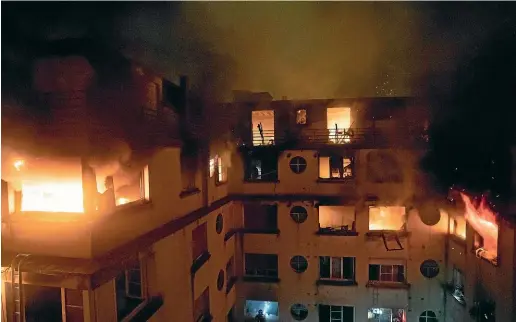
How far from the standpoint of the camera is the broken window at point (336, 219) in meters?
18.8

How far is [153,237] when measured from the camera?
9773 mm

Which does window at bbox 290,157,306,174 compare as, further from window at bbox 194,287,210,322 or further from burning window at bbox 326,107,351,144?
window at bbox 194,287,210,322

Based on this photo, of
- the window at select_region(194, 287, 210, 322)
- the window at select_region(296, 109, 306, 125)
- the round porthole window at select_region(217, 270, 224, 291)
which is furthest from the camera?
the window at select_region(296, 109, 306, 125)

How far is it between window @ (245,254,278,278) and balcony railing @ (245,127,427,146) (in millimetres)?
6697

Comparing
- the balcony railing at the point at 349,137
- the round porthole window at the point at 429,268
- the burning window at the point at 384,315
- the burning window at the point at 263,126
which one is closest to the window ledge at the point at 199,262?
the balcony railing at the point at 349,137

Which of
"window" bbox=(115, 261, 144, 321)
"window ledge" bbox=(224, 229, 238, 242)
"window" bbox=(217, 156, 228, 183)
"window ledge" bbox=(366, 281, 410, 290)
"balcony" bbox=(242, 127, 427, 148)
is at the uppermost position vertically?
"balcony" bbox=(242, 127, 427, 148)

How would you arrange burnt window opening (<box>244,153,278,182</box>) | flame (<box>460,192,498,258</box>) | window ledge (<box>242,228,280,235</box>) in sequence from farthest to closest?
burnt window opening (<box>244,153,278,182</box>)
window ledge (<box>242,228,280,235</box>)
flame (<box>460,192,498,258</box>)

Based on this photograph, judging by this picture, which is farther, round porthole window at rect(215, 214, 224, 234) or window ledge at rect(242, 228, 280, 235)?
window ledge at rect(242, 228, 280, 235)

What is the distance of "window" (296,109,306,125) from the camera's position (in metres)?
19.5

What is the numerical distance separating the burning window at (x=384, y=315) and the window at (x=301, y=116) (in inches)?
455

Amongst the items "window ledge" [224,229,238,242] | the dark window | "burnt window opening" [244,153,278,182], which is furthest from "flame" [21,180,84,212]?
"burnt window opening" [244,153,278,182]

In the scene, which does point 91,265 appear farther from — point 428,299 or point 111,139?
point 428,299

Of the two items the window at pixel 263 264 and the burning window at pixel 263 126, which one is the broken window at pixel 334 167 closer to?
the burning window at pixel 263 126

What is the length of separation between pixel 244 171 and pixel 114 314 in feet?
39.4
